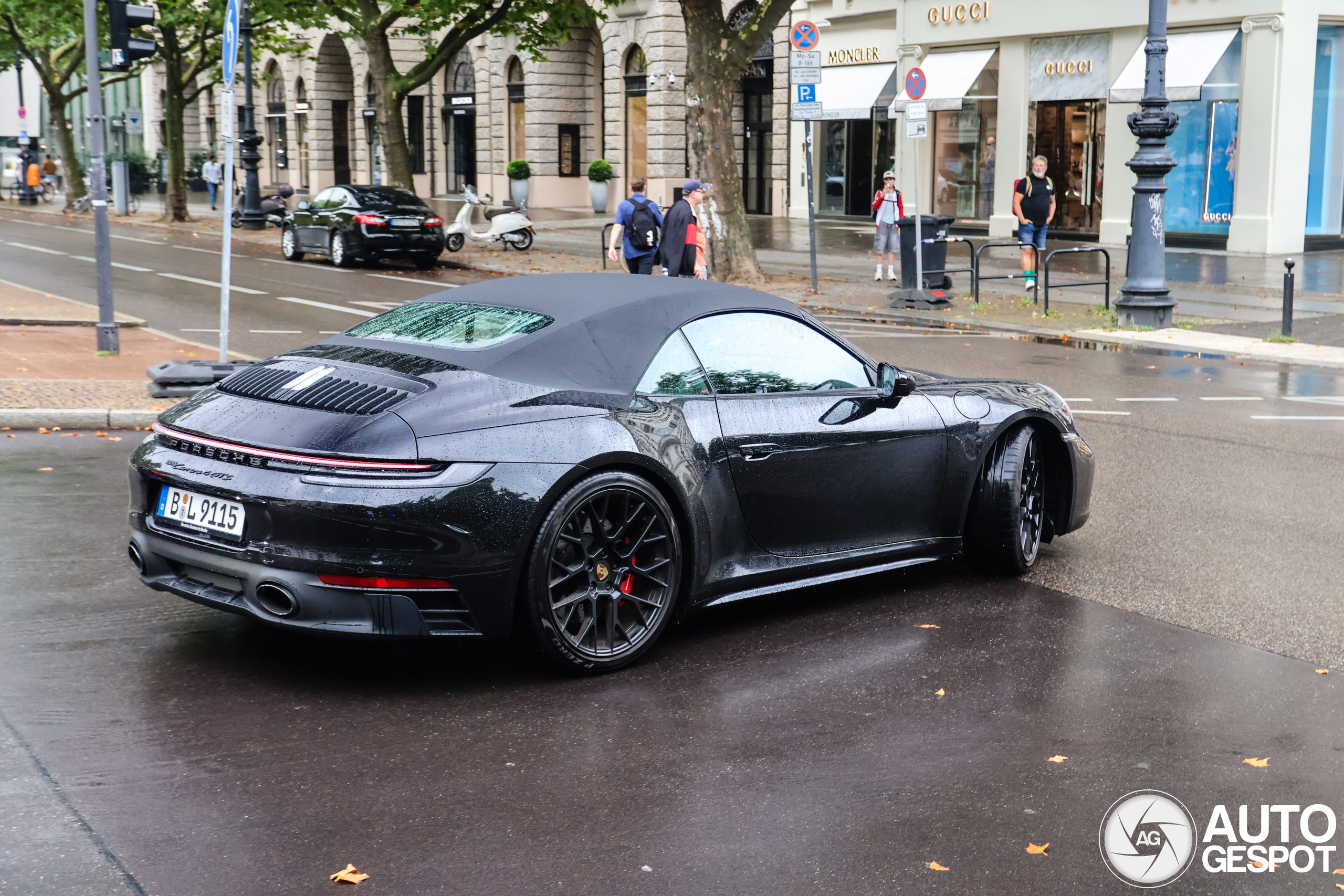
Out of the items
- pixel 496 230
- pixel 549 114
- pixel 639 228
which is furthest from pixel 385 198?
pixel 549 114

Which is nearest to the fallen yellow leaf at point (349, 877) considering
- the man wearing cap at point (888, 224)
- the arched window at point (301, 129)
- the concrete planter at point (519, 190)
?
the man wearing cap at point (888, 224)

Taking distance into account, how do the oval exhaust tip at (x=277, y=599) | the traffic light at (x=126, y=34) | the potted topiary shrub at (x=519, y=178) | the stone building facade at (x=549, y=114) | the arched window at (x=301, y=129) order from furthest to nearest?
the arched window at (x=301, y=129), the potted topiary shrub at (x=519, y=178), the stone building facade at (x=549, y=114), the traffic light at (x=126, y=34), the oval exhaust tip at (x=277, y=599)

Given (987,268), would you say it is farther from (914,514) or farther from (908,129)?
(914,514)

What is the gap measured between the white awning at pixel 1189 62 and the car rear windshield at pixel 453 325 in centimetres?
2457

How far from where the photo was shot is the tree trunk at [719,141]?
72.4 feet

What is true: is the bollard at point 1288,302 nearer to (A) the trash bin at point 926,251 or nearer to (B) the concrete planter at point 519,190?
(A) the trash bin at point 926,251

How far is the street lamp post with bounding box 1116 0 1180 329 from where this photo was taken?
56.4 ft

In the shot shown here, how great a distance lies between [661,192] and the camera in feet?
139

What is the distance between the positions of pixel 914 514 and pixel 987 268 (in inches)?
792

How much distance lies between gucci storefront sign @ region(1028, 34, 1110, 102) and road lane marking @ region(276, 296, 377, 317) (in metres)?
18.2

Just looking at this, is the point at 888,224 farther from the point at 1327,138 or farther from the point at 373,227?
the point at 1327,138

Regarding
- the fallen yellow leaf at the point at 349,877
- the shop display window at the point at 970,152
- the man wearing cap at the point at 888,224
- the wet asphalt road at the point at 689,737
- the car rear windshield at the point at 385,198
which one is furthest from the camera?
the shop display window at the point at 970,152

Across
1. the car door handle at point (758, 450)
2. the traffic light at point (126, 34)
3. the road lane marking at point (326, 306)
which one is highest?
the traffic light at point (126, 34)

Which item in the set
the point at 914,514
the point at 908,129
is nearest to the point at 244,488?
the point at 914,514
